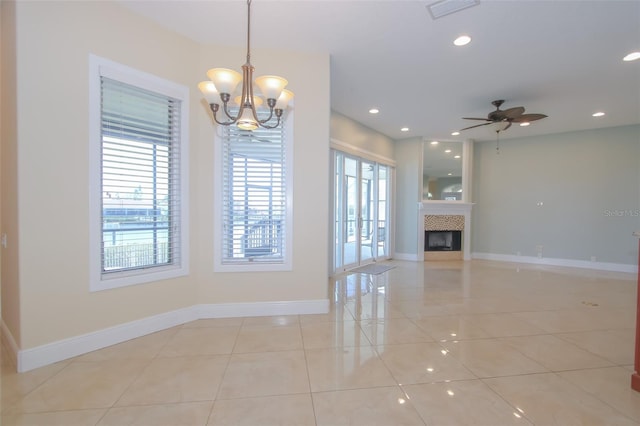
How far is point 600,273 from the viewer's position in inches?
234

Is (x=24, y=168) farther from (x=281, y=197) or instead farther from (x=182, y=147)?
(x=281, y=197)

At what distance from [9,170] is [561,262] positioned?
30.5ft

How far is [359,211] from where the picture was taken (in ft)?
20.7

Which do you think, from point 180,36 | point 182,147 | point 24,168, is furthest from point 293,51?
point 24,168

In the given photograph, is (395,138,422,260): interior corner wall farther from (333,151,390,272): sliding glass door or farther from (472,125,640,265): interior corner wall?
(472,125,640,265): interior corner wall

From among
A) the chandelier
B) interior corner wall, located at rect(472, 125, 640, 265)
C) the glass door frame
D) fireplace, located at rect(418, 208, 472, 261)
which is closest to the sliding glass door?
the glass door frame

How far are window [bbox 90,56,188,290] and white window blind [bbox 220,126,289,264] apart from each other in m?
0.47

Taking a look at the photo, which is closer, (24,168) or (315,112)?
(24,168)

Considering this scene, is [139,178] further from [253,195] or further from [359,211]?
[359,211]

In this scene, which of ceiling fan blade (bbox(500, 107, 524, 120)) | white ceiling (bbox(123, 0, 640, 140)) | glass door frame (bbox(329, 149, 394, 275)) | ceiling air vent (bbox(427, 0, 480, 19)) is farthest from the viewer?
glass door frame (bbox(329, 149, 394, 275))

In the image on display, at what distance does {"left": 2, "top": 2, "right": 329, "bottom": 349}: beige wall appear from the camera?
7.34 ft

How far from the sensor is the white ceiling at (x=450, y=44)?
2.68 metres

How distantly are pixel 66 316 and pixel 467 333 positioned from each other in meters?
3.67

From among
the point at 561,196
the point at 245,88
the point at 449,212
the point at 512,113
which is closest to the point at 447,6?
the point at 245,88
